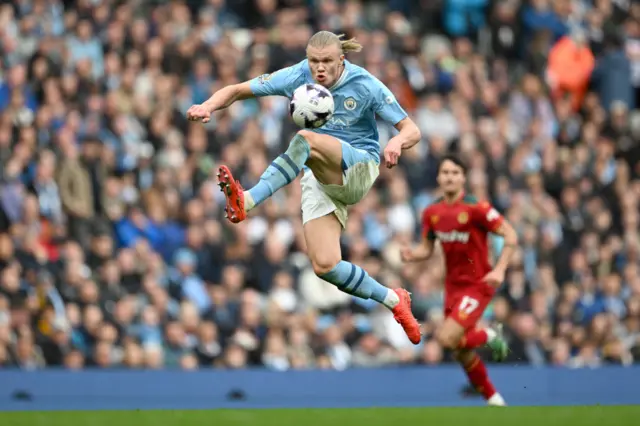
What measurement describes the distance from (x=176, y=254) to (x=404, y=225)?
290cm

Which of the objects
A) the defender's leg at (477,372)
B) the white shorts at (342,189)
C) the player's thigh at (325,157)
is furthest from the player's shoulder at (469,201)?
the player's thigh at (325,157)

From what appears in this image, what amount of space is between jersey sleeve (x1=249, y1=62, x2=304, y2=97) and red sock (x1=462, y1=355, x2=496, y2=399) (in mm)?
3599

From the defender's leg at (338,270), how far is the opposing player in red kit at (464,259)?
169 cm

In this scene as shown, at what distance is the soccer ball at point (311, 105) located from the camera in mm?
11344

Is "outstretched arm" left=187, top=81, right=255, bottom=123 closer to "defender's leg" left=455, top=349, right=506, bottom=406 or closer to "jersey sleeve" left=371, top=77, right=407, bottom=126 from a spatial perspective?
"jersey sleeve" left=371, top=77, right=407, bottom=126

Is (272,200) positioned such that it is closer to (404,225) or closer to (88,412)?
(404,225)

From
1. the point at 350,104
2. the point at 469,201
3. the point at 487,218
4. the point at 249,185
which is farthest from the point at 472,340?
the point at 249,185

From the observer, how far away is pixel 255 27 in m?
20.7

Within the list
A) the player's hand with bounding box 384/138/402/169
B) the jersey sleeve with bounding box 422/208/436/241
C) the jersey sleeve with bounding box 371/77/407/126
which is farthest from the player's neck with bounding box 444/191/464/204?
the player's hand with bounding box 384/138/402/169

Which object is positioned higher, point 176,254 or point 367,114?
point 367,114

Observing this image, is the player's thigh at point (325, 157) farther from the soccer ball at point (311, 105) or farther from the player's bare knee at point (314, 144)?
the soccer ball at point (311, 105)

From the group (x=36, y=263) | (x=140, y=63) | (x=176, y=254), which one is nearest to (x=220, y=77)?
(x=140, y=63)

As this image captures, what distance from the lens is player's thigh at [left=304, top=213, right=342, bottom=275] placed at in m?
Answer: 12.0

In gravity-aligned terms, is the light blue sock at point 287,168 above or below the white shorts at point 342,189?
above
